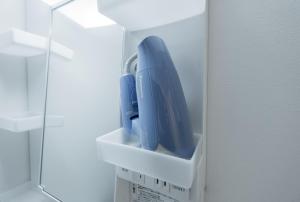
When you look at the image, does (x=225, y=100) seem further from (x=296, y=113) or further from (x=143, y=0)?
(x=143, y=0)

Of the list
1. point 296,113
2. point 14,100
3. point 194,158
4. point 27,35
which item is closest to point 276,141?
point 296,113

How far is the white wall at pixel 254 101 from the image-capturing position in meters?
0.34

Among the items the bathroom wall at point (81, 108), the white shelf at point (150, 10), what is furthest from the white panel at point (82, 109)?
the white shelf at point (150, 10)

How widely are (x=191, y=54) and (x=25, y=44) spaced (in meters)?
0.62

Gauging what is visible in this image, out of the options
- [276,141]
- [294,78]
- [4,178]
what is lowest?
[4,178]

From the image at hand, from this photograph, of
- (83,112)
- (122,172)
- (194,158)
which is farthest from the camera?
(83,112)

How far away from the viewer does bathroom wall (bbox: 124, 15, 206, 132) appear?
42 cm

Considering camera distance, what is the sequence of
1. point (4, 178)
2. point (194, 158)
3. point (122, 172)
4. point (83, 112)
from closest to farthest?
point (194, 158)
point (122, 172)
point (83, 112)
point (4, 178)

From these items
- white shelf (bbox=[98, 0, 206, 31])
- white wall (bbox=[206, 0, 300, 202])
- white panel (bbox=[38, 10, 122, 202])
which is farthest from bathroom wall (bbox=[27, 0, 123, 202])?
white wall (bbox=[206, 0, 300, 202])

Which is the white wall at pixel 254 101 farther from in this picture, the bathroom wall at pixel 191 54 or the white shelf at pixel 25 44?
the white shelf at pixel 25 44

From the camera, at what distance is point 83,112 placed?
660mm

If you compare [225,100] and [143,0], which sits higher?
[143,0]

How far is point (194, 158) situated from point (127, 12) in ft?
1.14

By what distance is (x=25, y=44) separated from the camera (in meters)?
0.67
